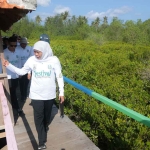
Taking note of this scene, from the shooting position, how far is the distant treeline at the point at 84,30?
94.9ft

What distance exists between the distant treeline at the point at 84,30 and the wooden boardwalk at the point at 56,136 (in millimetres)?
21653

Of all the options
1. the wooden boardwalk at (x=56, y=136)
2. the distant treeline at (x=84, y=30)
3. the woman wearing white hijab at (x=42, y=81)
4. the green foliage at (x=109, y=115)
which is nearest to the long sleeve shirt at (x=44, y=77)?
the woman wearing white hijab at (x=42, y=81)

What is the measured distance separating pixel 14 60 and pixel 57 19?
51.4m

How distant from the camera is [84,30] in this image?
4559cm

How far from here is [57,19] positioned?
53719mm

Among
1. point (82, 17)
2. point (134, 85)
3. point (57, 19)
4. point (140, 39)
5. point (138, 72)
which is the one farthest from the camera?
point (82, 17)

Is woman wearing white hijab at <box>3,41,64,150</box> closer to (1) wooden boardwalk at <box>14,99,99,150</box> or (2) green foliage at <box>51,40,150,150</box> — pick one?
(1) wooden boardwalk at <box>14,99,99,150</box>

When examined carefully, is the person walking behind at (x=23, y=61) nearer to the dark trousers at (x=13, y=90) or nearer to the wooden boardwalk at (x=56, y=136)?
the dark trousers at (x=13, y=90)

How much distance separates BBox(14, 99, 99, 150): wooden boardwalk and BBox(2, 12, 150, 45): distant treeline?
21.7 metres

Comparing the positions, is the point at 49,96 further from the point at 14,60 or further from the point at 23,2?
the point at 14,60

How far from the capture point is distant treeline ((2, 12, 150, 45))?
28.9 meters

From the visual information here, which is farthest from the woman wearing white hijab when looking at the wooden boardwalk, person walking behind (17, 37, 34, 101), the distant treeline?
the distant treeline

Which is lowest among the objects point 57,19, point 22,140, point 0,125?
point 22,140

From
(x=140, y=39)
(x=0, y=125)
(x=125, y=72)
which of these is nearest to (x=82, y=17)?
(x=140, y=39)
